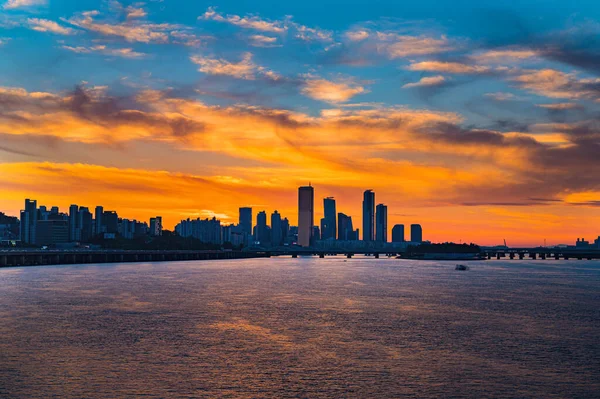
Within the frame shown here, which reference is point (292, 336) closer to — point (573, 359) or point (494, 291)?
point (573, 359)

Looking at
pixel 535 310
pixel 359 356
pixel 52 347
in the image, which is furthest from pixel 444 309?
pixel 52 347

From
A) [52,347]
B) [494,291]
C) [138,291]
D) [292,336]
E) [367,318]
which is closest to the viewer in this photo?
[52,347]

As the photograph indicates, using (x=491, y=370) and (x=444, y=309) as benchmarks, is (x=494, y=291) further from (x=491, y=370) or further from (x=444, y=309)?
(x=491, y=370)

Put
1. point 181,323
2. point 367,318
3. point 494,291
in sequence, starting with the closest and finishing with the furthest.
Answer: point 181,323
point 367,318
point 494,291

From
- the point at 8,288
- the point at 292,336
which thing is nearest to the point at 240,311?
the point at 292,336

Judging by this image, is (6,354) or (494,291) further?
(494,291)

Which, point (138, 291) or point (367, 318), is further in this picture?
point (138, 291)
